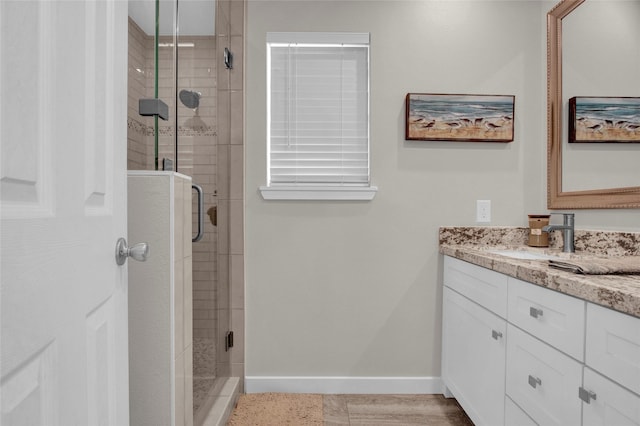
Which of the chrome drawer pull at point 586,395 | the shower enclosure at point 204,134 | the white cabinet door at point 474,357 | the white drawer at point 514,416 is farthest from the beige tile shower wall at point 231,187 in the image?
the chrome drawer pull at point 586,395

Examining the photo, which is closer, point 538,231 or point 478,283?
point 478,283

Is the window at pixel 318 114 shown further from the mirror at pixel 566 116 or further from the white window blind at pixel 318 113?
the mirror at pixel 566 116

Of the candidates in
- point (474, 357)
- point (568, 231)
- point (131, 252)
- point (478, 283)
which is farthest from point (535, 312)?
point (131, 252)

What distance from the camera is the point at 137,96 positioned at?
A: 1183 millimetres

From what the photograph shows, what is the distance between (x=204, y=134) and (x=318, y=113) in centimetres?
76

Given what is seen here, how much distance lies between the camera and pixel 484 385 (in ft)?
5.40

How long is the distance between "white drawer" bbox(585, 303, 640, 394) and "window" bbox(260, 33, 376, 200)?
132 centimetres

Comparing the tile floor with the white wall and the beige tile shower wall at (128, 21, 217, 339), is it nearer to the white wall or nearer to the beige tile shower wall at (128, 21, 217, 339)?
the white wall

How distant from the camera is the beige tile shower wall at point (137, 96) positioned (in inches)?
45.1

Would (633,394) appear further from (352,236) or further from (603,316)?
(352,236)

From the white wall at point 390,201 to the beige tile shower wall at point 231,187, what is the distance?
0.07 m
